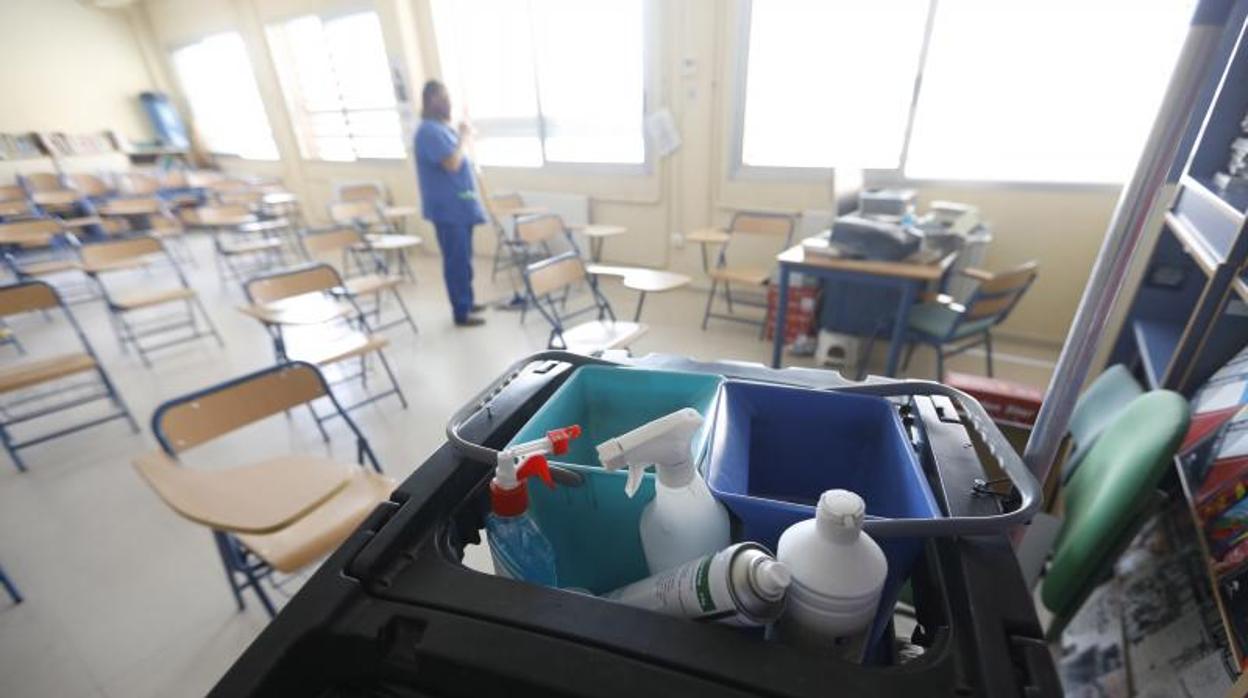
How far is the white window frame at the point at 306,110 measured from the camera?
4984 mm

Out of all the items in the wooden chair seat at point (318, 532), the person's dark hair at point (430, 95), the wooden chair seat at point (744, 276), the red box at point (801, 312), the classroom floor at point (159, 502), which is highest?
the person's dark hair at point (430, 95)

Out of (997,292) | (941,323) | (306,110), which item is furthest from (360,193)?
(997,292)

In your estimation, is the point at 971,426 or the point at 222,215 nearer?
the point at 971,426

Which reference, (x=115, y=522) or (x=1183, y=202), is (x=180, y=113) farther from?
(x=1183, y=202)

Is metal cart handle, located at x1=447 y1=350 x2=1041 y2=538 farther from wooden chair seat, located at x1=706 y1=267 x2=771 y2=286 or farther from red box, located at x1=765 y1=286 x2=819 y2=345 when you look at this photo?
wooden chair seat, located at x1=706 y1=267 x2=771 y2=286

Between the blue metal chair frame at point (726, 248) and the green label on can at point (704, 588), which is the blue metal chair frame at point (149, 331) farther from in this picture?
the green label on can at point (704, 588)

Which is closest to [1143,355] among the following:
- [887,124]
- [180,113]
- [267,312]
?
[887,124]

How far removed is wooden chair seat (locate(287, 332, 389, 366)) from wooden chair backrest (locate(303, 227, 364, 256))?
1034 millimetres

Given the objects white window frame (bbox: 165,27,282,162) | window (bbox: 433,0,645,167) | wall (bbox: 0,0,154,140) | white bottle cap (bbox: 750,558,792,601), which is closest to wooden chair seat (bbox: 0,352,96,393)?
white bottle cap (bbox: 750,558,792,601)

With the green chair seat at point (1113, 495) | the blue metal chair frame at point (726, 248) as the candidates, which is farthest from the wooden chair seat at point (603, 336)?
the green chair seat at point (1113, 495)

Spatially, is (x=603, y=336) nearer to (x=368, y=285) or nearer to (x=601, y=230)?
(x=368, y=285)

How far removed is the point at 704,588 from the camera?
1.28 feet

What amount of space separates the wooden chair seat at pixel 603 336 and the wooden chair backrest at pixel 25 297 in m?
2.45

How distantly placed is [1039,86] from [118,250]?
222 inches
